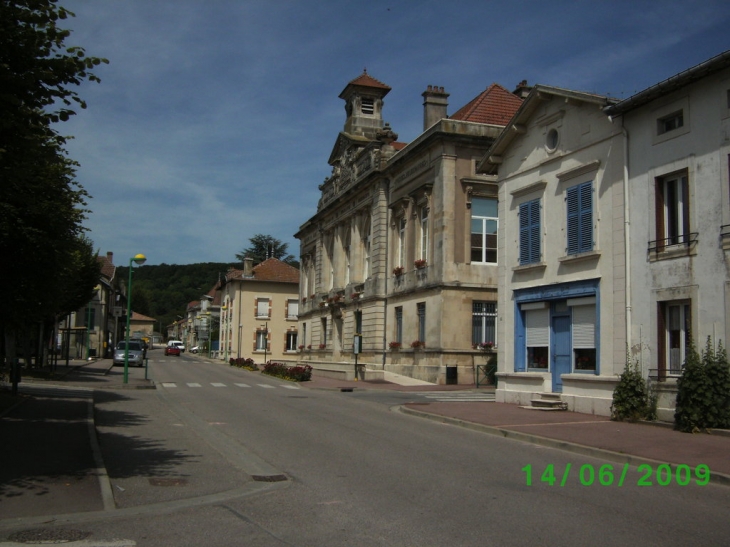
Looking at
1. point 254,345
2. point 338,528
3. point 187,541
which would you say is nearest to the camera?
point 187,541

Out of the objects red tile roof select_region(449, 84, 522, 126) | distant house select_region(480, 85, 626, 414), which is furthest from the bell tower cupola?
distant house select_region(480, 85, 626, 414)

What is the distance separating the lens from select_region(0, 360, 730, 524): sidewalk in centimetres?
791

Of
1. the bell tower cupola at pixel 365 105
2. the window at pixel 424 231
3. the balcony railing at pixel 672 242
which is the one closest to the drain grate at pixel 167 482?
the balcony railing at pixel 672 242

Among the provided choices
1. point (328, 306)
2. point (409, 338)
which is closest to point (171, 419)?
point (409, 338)

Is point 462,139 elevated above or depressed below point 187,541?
above

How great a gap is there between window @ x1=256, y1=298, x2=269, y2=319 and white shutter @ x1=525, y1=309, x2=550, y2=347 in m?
50.9

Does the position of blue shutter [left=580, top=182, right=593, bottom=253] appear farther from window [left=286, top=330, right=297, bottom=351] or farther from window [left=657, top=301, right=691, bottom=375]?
window [left=286, top=330, right=297, bottom=351]

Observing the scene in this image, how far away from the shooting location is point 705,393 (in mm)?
13641

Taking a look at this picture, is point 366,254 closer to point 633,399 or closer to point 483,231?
point 483,231

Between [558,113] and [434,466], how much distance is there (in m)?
12.4

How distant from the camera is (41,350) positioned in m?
34.0

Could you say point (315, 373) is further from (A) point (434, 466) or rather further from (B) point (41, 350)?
(A) point (434, 466)

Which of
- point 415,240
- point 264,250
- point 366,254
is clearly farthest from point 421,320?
point 264,250

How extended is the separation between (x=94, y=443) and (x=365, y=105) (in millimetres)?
37296
